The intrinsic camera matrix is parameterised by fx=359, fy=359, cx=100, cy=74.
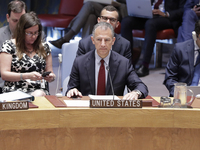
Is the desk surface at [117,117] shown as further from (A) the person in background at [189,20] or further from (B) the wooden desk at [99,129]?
(A) the person in background at [189,20]

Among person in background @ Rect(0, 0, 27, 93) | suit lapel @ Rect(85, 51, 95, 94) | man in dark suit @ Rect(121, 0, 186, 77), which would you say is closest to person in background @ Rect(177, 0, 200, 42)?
man in dark suit @ Rect(121, 0, 186, 77)

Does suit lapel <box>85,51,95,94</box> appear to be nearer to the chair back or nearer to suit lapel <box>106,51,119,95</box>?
suit lapel <box>106,51,119,95</box>

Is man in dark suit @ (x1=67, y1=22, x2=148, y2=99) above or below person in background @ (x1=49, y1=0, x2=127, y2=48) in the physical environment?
below

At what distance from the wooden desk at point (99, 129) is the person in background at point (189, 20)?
9.73 feet

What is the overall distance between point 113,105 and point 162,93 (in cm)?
233

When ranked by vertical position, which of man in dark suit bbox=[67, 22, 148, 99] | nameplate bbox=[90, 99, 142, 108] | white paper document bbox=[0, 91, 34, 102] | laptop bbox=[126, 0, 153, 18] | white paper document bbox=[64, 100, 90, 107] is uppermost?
laptop bbox=[126, 0, 153, 18]

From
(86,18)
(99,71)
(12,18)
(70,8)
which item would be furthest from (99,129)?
(70,8)

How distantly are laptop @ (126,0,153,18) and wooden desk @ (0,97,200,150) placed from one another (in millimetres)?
3136

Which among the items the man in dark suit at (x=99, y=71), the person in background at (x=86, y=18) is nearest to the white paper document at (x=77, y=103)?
the man in dark suit at (x=99, y=71)

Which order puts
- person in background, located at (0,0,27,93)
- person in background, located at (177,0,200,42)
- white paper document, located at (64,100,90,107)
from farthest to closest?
person in background, located at (177,0,200,42) → person in background, located at (0,0,27,93) → white paper document, located at (64,100,90,107)

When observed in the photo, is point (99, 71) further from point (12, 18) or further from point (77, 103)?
point (12, 18)

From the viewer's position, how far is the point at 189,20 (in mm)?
4605

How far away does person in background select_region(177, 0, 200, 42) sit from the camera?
15.0 feet

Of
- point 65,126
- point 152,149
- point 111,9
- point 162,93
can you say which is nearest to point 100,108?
point 65,126
